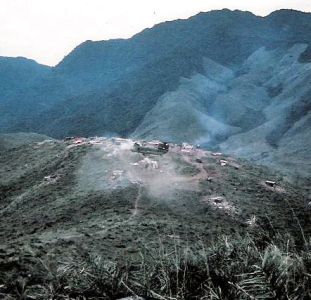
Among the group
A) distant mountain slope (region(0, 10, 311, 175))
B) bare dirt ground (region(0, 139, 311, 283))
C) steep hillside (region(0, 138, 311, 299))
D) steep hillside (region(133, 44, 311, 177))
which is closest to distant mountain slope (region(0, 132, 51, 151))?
distant mountain slope (region(0, 10, 311, 175))

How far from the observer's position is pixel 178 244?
10.1 meters

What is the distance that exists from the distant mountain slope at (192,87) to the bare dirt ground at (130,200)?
1440 cm

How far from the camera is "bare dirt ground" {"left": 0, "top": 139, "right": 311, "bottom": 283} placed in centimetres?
1055

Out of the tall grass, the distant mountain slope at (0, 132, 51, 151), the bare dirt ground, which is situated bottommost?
the distant mountain slope at (0, 132, 51, 151)

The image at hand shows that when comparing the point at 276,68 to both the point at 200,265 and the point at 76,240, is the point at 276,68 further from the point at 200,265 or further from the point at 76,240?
the point at 200,265

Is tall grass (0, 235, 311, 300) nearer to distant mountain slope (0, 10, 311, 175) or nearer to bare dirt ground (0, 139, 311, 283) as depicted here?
bare dirt ground (0, 139, 311, 283)

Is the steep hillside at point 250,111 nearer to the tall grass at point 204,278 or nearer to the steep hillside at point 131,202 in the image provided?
the steep hillside at point 131,202

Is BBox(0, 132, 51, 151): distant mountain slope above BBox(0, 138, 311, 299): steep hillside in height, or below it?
below

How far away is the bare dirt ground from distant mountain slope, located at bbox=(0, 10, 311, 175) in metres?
14.4

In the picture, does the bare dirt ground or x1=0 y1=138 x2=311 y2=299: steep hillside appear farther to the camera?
the bare dirt ground

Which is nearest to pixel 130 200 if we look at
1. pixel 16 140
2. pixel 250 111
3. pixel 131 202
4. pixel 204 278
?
pixel 131 202

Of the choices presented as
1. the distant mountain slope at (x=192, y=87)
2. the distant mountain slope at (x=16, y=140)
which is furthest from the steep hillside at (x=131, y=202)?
the distant mountain slope at (x=16, y=140)

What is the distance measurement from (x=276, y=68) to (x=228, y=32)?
13759 mm

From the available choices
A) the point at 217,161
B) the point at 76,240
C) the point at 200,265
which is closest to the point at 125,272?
the point at 200,265
